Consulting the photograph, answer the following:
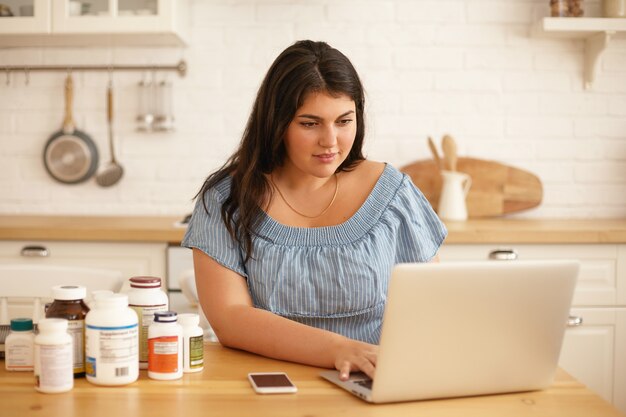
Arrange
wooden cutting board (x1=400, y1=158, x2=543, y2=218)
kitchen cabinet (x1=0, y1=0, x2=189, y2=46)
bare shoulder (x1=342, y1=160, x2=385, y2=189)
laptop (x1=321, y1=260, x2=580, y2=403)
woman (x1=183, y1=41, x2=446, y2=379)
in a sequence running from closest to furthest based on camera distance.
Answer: laptop (x1=321, y1=260, x2=580, y2=403), woman (x1=183, y1=41, x2=446, y2=379), bare shoulder (x1=342, y1=160, x2=385, y2=189), kitchen cabinet (x1=0, y1=0, x2=189, y2=46), wooden cutting board (x1=400, y1=158, x2=543, y2=218)

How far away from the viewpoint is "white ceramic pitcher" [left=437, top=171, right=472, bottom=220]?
304 centimetres

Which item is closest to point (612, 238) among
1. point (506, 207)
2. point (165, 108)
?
point (506, 207)

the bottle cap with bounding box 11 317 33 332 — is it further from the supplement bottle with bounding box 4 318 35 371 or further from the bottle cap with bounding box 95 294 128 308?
the bottle cap with bounding box 95 294 128 308

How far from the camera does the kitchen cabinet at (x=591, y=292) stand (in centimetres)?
272

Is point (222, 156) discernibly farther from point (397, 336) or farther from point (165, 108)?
point (397, 336)

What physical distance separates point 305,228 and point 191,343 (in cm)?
46

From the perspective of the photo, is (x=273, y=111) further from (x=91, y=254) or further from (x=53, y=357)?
(x=91, y=254)

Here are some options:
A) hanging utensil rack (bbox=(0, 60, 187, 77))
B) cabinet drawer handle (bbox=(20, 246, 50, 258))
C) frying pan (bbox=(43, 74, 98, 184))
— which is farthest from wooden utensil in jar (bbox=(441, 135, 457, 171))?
cabinet drawer handle (bbox=(20, 246, 50, 258))

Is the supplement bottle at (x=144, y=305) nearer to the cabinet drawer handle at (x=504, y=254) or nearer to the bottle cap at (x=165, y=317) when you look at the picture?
the bottle cap at (x=165, y=317)

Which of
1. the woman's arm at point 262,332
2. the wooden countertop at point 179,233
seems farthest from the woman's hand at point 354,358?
the wooden countertop at point 179,233

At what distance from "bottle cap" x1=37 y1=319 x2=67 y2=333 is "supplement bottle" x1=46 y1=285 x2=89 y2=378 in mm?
50

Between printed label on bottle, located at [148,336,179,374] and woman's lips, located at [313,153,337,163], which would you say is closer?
printed label on bottle, located at [148,336,179,374]

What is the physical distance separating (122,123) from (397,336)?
245 cm

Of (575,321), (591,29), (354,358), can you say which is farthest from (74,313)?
(591,29)
